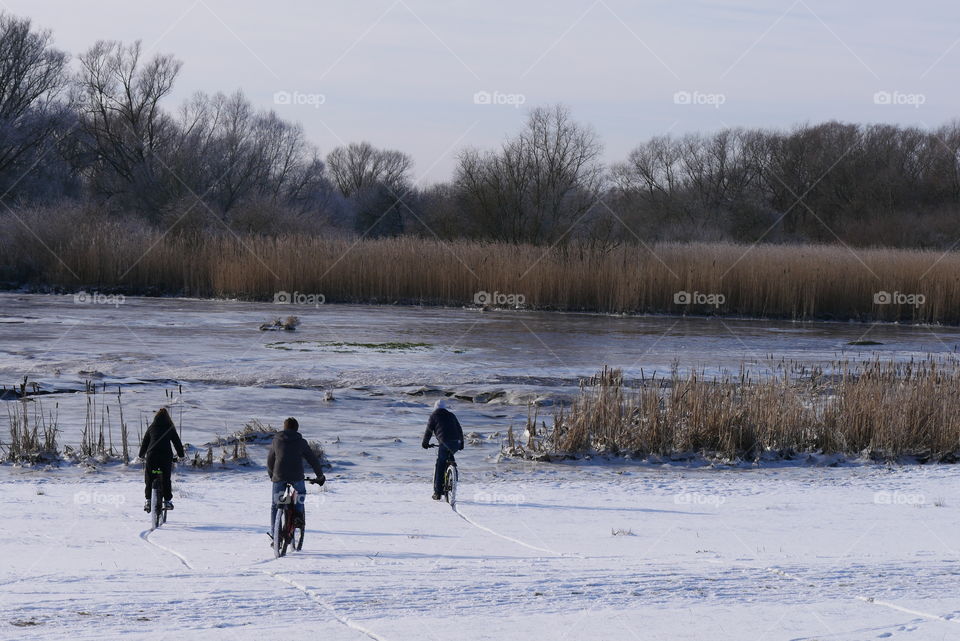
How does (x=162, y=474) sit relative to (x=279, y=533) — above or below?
above

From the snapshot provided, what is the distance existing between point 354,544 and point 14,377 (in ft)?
30.2

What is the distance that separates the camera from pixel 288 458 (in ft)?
24.1

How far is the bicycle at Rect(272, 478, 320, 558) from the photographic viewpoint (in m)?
7.04

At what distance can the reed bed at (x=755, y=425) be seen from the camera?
461 inches

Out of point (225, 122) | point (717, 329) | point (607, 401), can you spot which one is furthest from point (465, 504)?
point (225, 122)

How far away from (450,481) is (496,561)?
6.87ft

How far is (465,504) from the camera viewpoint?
909 centimetres

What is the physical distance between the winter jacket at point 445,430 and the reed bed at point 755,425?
2142mm
